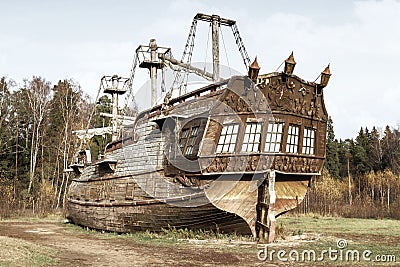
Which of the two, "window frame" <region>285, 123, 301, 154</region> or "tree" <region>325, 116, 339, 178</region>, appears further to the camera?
"tree" <region>325, 116, 339, 178</region>

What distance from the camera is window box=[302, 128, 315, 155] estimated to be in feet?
48.5

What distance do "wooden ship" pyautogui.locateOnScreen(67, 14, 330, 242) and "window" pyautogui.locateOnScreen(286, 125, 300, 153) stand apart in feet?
0.10

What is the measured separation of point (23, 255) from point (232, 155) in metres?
6.27

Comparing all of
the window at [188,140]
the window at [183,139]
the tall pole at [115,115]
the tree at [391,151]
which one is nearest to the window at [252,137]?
the window at [188,140]

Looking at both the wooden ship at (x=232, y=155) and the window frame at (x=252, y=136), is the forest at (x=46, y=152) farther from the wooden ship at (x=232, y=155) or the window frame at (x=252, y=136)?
the window frame at (x=252, y=136)

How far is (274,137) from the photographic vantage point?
13.9 meters

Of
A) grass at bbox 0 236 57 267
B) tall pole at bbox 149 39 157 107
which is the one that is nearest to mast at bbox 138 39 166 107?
tall pole at bbox 149 39 157 107

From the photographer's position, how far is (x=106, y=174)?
18.3 m

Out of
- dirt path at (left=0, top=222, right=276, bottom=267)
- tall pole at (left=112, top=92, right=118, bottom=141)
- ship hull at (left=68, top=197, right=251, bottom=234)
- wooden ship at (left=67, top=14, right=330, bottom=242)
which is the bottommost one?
dirt path at (left=0, top=222, right=276, bottom=267)

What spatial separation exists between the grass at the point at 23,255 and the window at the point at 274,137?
6.63 meters

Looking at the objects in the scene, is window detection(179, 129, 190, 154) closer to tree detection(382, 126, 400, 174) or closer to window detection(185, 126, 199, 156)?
window detection(185, 126, 199, 156)

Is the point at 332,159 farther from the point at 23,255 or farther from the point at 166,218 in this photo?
the point at 23,255

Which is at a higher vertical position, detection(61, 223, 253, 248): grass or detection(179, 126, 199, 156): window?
detection(179, 126, 199, 156): window

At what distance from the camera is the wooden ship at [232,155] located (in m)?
13.8
